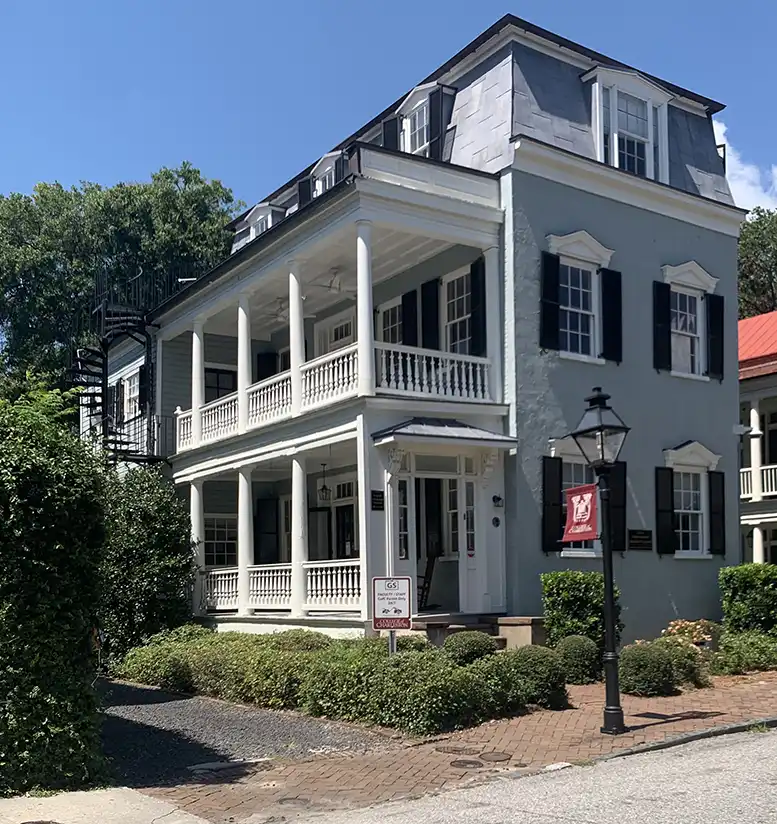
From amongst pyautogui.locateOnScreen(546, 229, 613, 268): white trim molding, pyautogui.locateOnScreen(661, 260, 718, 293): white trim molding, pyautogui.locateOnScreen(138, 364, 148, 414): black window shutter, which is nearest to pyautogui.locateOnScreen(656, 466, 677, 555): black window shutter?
pyautogui.locateOnScreen(661, 260, 718, 293): white trim molding

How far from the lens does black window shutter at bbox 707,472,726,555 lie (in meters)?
20.0

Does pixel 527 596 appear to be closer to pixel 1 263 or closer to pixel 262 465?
pixel 262 465

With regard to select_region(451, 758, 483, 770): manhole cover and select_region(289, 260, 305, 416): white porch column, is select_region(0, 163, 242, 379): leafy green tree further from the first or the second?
select_region(451, 758, 483, 770): manhole cover

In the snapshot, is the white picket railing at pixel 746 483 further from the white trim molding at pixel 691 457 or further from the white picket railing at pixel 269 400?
the white picket railing at pixel 269 400

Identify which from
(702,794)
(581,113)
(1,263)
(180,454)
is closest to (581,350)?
(581,113)

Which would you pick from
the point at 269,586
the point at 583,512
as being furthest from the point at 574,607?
the point at 269,586

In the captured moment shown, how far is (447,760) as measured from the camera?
1040cm

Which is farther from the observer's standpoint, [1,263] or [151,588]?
[1,263]

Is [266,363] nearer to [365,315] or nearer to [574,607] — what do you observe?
[365,315]

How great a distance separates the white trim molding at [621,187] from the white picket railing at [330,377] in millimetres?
4396

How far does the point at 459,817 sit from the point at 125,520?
47.1ft

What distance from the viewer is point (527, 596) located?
55.8 feet

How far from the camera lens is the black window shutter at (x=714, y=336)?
2036cm

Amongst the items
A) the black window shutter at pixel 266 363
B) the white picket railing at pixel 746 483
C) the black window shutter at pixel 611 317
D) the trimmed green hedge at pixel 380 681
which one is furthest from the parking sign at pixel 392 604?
the white picket railing at pixel 746 483
